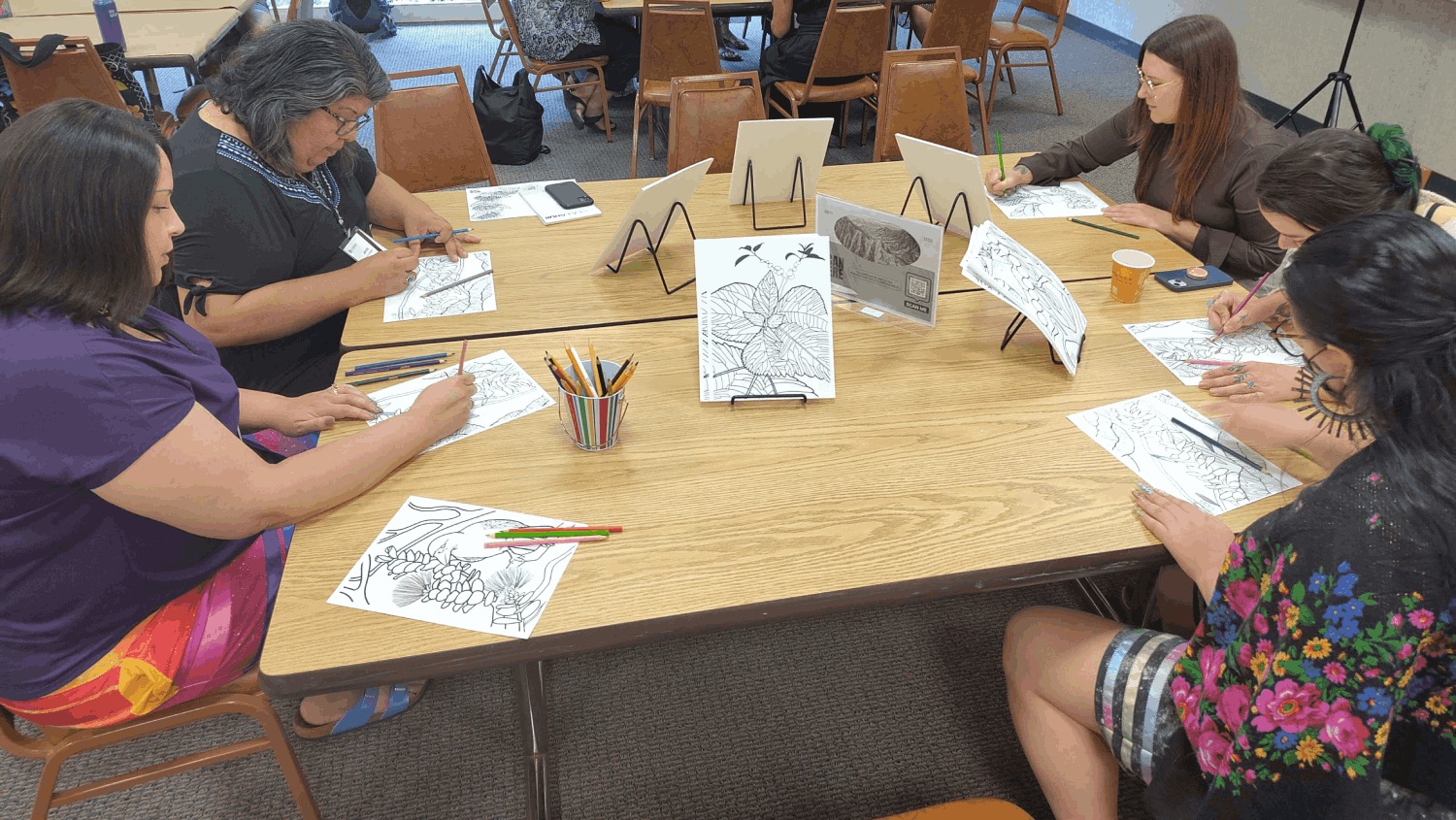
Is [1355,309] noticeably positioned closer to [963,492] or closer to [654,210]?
[963,492]

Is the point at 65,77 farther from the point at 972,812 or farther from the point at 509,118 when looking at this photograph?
the point at 972,812

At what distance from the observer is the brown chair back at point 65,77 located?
10.4ft

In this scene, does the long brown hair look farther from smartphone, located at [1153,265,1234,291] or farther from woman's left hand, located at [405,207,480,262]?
woman's left hand, located at [405,207,480,262]

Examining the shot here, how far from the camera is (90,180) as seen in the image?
3.84ft

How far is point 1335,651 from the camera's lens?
1006 mm

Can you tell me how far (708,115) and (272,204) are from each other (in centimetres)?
140

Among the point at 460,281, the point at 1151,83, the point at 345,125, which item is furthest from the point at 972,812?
the point at 1151,83

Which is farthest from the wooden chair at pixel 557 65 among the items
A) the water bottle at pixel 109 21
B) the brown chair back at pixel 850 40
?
the water bottle at pixel 109 21

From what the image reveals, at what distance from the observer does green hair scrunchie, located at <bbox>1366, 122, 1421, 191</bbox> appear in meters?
1.66

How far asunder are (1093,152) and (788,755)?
1776mm

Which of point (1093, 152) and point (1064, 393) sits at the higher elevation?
point (1093, 152)

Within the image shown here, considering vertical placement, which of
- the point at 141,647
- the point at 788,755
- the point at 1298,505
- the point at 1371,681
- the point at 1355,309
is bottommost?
the point at 788,755

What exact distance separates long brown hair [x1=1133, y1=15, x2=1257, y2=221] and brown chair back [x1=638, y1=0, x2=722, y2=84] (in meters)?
2.20

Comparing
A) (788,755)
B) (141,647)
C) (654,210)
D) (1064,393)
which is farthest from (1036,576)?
(141,647)
